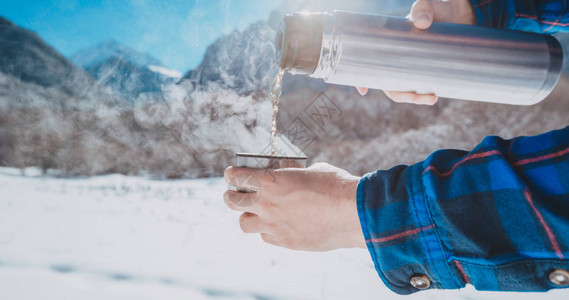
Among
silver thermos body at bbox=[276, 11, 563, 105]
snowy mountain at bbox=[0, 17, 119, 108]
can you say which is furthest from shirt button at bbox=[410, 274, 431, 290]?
snowy mountain at bbox=[0, 17, 119, 108]

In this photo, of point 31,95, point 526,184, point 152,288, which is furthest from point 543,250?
point 31,95

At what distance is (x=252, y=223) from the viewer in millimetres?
769

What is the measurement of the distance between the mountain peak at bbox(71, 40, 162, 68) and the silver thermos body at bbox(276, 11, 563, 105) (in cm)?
187

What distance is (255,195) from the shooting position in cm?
67

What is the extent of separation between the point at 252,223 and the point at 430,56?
1.91 feet

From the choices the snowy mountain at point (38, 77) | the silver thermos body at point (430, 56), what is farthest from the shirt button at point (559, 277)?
the snowy mountain at point (38, 77)

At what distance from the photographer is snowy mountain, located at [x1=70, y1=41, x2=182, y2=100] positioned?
208 centimetres

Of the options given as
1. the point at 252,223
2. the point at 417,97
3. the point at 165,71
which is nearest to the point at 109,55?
the point at 165,71

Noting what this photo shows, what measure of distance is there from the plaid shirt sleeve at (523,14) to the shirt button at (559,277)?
0.64 metres

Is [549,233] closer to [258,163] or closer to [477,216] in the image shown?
[477,216]

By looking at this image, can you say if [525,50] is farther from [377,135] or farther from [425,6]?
[377,135]

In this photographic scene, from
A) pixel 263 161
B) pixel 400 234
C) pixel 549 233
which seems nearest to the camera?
pixel 549 233

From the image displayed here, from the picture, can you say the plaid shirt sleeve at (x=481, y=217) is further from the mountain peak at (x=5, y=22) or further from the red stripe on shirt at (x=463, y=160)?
the mountain peak at (x=5, y=22)

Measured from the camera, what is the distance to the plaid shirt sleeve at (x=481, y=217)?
397mm
